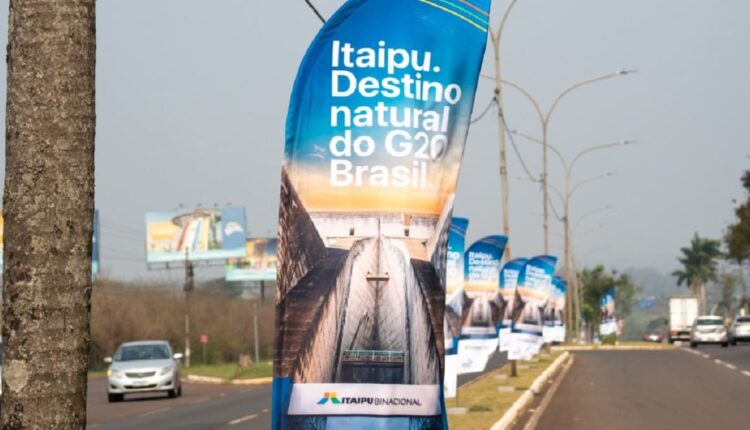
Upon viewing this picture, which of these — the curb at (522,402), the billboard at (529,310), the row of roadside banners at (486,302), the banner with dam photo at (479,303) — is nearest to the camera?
the row of roadside banners at (486,302)

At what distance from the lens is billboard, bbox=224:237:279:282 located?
101 metres

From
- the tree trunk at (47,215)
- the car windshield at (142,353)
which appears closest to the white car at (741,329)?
the car windshield at (142,353)

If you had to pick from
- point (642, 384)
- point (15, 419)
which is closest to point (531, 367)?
point (642, 384)

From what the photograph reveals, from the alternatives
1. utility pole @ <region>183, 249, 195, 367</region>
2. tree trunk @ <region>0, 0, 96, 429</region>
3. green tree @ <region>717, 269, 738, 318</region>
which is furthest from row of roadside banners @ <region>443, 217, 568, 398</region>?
green tree @ <region>717, 269, 738, 318</region>

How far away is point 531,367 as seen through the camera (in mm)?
44031

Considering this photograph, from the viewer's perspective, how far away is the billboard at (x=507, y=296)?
32406 mm

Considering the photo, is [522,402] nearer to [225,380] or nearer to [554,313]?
[554,313]

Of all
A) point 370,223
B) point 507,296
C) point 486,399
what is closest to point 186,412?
point 486,399

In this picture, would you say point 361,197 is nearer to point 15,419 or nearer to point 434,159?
point 434,159

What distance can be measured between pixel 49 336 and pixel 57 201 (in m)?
0.56

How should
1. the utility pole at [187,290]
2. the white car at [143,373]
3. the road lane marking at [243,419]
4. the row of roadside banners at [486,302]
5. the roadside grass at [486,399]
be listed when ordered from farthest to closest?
the utility pole at [187,290] → the white car at [143,373] → the road lane marking at [243,419] → the roadside grass at [486,399] → the row of roadside banners at [486,302]

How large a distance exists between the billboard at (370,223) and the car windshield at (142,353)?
30.2 metres

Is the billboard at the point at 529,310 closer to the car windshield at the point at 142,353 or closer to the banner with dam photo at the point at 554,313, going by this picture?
the banner with dam photo at the point at 554,313

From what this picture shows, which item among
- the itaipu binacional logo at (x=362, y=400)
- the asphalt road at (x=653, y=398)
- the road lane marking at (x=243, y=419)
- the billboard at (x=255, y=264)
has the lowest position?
the road lane marking at (x=243, y=419)
